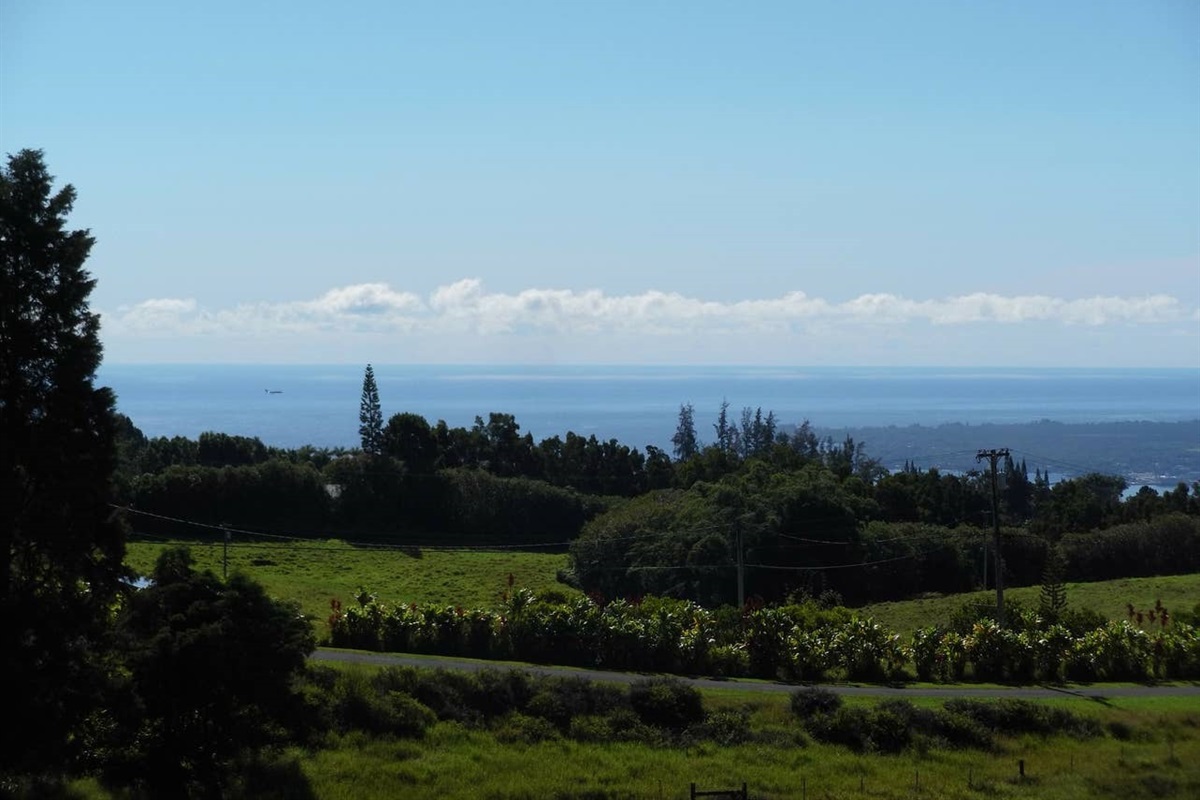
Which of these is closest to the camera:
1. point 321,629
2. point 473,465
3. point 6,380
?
point 6,380

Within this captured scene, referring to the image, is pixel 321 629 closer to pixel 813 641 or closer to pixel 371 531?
pixel 813 641

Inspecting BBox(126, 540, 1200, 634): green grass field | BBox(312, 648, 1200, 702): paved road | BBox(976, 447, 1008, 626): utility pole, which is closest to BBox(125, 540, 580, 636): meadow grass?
BBox(126, 540, 1200, 634): green grass field

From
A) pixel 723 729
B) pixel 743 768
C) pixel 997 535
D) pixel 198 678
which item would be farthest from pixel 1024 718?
pixel 198 678

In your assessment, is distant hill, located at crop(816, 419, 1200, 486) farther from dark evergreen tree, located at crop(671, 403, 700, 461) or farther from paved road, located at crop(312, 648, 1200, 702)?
paved road, located at crop(312, 648, 1200, 702)

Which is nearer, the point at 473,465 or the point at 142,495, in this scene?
the point at 142,495

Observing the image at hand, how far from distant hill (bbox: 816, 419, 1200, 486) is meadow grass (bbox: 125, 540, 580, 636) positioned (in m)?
93.2

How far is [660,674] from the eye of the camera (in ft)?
76.5

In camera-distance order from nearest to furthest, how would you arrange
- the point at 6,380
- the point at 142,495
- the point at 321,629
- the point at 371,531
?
the point at 6,380 → the point at 321,629 → the point at 142,495 → the point at 371,531

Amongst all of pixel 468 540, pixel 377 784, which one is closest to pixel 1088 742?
pixel 377 784

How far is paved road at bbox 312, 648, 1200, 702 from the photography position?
21922 mm

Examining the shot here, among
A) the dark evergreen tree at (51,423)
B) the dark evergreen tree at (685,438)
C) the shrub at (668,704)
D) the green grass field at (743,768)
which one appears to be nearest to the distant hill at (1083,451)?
the dark evergreen tree at (685,438)

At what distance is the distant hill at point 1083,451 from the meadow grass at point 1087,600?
90833 millimetres

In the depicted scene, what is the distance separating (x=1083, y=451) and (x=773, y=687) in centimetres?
15960

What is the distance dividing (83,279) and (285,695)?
633cm
